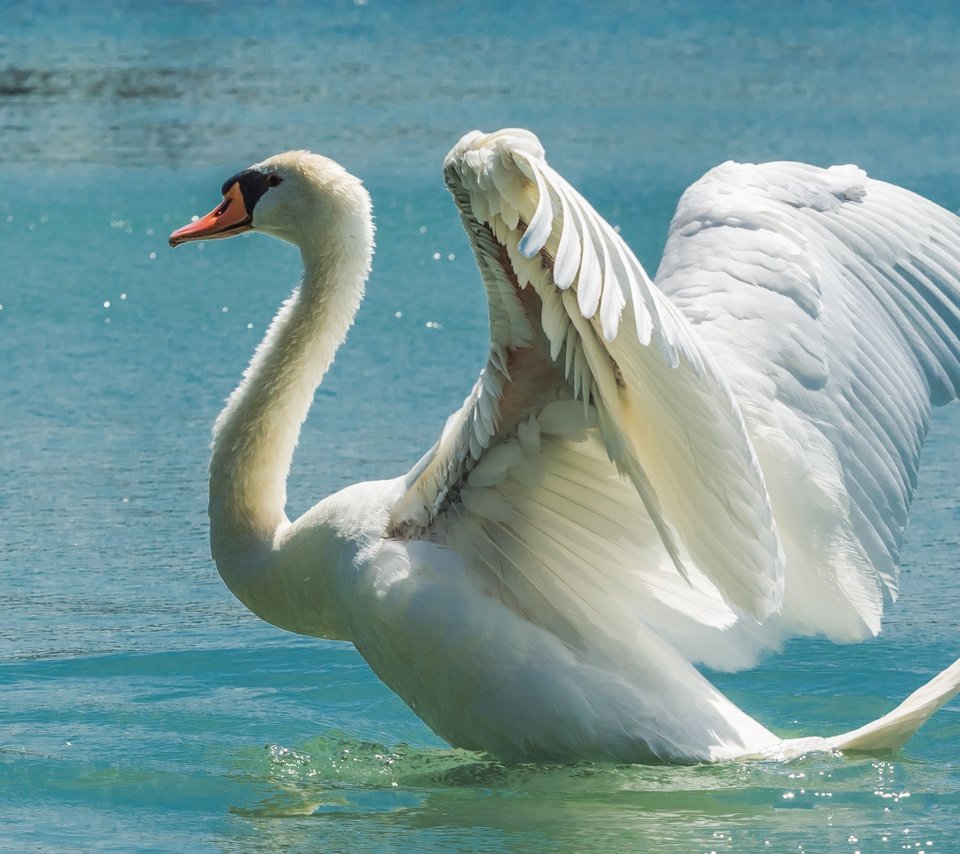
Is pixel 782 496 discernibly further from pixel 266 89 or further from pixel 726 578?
pixel 266 89

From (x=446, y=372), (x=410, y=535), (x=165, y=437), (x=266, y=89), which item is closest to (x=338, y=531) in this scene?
(x=410, y=535)

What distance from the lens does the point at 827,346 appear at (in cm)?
554

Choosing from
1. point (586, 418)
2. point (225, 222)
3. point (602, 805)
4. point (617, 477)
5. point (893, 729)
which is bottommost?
point (602, 805)

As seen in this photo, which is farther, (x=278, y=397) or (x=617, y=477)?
(x=278, y=397)

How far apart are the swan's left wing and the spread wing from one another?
369 mm

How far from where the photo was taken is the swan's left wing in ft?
13.1

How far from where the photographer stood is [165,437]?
29.3ft

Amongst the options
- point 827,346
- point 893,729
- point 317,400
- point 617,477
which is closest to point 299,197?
point 617,477

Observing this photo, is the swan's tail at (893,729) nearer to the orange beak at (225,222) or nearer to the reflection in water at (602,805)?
the reflection in water at (602,805)

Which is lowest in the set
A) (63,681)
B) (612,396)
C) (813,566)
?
(63,681)

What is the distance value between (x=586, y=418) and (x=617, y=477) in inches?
14.9

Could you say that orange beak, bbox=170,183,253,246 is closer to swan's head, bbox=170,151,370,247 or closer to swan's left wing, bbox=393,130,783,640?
swan's head, bbox=170,151,370,247

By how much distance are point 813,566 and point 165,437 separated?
4.31 m

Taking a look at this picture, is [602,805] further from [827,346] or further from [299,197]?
[299,197]
